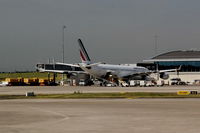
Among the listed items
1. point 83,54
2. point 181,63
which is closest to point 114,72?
point 83,54

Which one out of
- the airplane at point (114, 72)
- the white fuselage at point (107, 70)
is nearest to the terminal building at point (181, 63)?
the airplane at point (114, 72)

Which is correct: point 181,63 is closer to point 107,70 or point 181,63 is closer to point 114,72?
point 114,72

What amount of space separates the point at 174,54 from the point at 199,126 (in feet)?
482

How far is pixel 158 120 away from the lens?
27.2 metres

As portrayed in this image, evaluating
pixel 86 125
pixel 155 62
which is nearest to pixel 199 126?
pixel 86 125

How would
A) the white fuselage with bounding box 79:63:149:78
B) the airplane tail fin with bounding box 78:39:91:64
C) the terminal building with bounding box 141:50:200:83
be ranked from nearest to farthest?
the white fuselage with bounding box 79:63:149:78 < the airplane tail fin with bounding box 78:39:91:64 < the terminal building with bounding box 141:50:200:83

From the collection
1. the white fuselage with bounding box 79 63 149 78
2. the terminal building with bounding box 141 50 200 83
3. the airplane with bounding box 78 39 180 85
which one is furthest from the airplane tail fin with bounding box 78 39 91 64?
the terminal building with bounding box 141 50 200 83

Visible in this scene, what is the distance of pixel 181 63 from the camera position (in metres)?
157

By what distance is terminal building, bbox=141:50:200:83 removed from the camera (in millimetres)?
148725

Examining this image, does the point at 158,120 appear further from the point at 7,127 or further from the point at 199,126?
the point at 7,127

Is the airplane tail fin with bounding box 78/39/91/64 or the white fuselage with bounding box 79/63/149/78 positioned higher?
the airplane tail fin with bounding box 78/39/91/64

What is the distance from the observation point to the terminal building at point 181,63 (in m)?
149

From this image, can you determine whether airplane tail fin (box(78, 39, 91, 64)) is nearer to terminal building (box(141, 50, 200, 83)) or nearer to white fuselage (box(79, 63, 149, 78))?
white fuselage (box(79, 63, 149, 78))

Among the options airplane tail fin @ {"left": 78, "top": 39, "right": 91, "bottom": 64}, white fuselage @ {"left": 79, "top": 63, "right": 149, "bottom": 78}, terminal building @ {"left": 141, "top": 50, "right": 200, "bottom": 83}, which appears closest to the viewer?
→ white fuselage @ {"left": 79, "top": 63, "right": 149, "bottom": 78}
